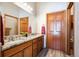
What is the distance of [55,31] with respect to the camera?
5656 millimetres

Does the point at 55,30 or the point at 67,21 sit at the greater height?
the point at 67,21

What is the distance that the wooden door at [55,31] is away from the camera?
5.46 m

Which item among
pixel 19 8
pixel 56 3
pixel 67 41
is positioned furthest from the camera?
pixel 56 3

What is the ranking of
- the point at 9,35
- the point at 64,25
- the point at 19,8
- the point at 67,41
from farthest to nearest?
the point at 64,25
the point at 67,41
the point at 19,8
the point at 9,35

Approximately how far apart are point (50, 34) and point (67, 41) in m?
1.18

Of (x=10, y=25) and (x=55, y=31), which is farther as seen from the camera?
(x=55, y=31)

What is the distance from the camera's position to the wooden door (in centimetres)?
546

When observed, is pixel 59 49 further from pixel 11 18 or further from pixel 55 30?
pixel 11 18

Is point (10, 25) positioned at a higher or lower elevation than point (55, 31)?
higher

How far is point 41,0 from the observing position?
558 centimetres

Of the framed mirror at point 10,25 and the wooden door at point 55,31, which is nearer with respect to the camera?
the framed mirror at point 10,25

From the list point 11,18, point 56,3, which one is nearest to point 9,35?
point 11,18

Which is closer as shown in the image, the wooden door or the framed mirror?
the framed mirror

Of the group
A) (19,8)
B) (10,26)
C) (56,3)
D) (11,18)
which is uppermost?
(56,3)
